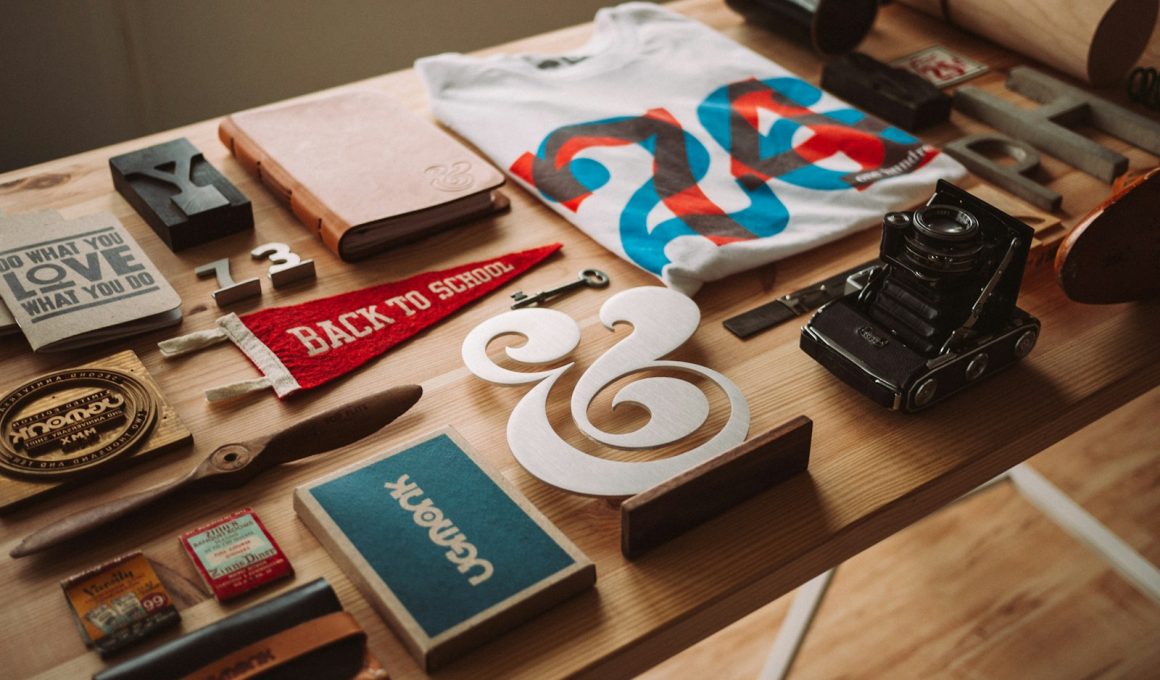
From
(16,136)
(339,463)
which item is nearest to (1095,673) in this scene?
(339,463)

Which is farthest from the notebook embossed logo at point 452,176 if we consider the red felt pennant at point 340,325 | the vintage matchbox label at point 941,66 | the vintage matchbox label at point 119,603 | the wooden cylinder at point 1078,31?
the wooden cylinder at point 1078,31

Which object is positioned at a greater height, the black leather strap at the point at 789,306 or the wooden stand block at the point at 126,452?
the black leather strap at the point at 789,306

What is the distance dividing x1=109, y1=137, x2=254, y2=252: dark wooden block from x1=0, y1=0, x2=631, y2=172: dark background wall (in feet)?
2.29

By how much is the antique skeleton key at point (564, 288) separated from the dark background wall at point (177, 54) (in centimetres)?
110

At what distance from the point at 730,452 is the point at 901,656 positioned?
37.1 inches

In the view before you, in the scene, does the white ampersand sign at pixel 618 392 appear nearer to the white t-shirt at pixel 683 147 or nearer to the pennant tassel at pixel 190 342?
the white t-shirt at pixel 683 147

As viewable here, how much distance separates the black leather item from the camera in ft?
2.27

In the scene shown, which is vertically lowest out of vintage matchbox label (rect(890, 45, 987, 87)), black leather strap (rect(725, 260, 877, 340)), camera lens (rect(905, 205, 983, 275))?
black leather strap (rect(725, 260, 877, 340))

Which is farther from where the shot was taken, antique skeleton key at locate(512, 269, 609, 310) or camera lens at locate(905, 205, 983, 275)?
antique skeleton key at locate(512, 269, 609, 310)

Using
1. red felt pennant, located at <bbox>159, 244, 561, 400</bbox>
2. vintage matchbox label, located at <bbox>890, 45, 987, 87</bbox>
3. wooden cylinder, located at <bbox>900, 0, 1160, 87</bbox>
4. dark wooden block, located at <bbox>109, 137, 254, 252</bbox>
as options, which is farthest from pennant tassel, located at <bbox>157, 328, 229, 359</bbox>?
wooden cylinder, located at <bbox>900, 0, 1160, 87</bbox>

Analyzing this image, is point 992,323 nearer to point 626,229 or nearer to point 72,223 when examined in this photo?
point 626,229

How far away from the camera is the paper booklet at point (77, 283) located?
0.97 m

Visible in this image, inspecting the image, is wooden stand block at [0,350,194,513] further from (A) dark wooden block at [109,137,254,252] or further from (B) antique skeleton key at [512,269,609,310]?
(B) antique skeleton key at [512,269,609,310]

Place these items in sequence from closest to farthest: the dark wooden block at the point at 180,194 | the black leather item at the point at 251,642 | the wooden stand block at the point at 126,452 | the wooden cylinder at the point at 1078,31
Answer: the black leather item at the point at 251,642 → the wooden stand block at the point at 126,452 → the dark wooden block at the point at 180,194 → the wooden cylinder at the point at 1078,31
